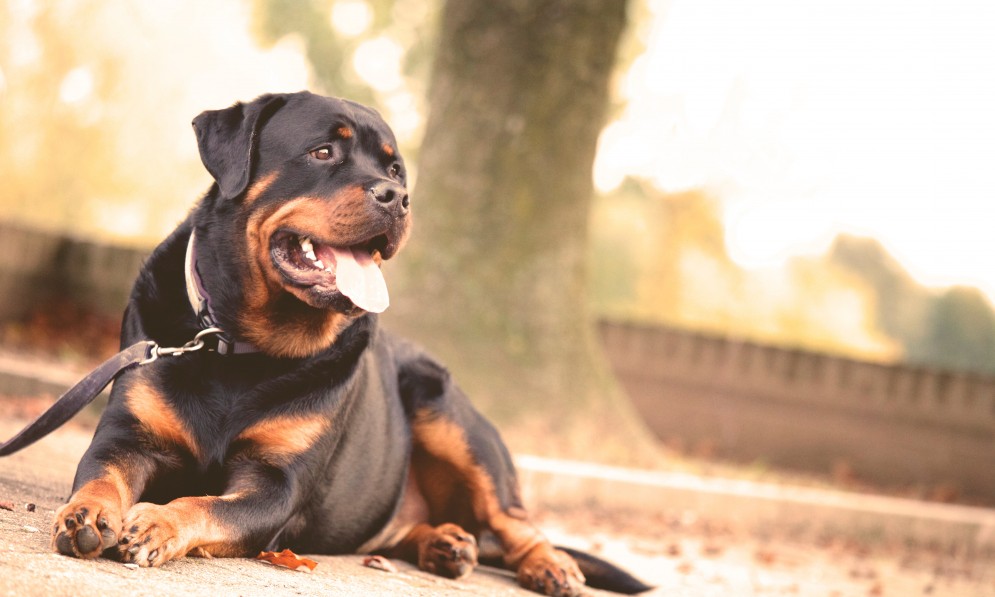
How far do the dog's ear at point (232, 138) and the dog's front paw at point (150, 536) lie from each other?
1152 millimetres

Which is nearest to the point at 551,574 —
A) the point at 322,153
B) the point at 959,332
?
Result: the point at 322,153

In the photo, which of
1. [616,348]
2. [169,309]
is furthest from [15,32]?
[169,309]

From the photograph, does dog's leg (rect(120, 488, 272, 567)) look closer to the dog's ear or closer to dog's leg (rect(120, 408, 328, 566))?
dog's leg (rect(120, 408, 328, 566))

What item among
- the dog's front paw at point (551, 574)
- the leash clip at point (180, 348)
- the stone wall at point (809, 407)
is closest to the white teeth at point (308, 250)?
the leash clip at point (180, 348)

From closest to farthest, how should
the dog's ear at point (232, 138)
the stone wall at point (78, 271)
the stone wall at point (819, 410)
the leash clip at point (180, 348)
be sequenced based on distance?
the leash clip at point (180, 348) → the dog's ear at point (232, 138) → the stone wall at point (78, 271) → the stone wall at point (819, 410)

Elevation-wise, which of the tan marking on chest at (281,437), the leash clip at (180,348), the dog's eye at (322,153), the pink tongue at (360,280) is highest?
the dog's eye at (322,153)

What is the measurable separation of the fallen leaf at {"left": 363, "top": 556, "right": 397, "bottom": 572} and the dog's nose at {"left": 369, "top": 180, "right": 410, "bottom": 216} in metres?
1.36

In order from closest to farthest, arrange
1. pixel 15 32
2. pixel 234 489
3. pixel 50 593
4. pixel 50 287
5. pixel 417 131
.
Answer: pixel 50 593, pixel 234 489, pixel 50 287, pixel 15 32, pixel 417 131

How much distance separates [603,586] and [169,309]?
2.03 m

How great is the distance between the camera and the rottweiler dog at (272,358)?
11.6ft

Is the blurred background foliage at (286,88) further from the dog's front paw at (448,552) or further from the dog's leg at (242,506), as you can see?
the dog's leg at (242,506)

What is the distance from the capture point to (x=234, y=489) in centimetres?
356

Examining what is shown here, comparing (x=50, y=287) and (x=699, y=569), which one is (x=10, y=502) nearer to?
(x=699, y=569)

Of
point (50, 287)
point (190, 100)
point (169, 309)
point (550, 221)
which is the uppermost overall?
point (190, 100)
